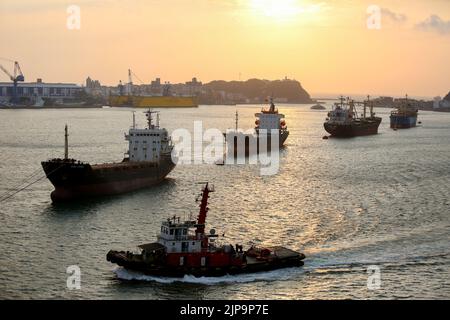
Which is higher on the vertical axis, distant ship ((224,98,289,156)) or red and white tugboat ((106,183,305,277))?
distant ship ((224,98,289,156))

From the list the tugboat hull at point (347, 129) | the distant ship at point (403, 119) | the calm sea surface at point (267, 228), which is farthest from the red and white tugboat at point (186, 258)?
the distant ship at point (403, 119)

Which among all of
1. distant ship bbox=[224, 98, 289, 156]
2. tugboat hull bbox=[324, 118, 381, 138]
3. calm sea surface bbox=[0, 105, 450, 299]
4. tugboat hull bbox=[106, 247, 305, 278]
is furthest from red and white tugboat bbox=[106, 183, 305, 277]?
tugboat hull bbox=[324, 118, 381, 138]

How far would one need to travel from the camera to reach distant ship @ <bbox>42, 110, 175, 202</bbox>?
45.2 meters

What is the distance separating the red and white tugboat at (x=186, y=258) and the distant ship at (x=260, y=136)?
48503mm

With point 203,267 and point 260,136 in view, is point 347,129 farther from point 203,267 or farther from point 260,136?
point 203,267

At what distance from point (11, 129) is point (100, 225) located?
285 ft

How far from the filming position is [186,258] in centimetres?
2781

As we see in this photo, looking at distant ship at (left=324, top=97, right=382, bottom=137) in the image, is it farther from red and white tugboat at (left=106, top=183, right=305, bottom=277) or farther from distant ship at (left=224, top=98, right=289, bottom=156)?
red and white tugboat at (left=106, top=183, right=305, bottom=277)

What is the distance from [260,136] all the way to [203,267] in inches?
2478

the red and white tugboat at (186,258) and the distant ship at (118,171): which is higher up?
the distant ship at (118,171)

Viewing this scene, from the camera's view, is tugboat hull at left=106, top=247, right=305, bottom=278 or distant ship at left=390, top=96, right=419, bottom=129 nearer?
tugboat hull at left=106, top=247, right=305, bottom=278

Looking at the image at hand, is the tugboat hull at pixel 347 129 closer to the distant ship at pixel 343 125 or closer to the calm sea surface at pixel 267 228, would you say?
the distant ship at pixel 343 125

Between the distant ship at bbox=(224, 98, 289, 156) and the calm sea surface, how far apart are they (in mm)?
12677

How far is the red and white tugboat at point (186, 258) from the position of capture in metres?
27.5
